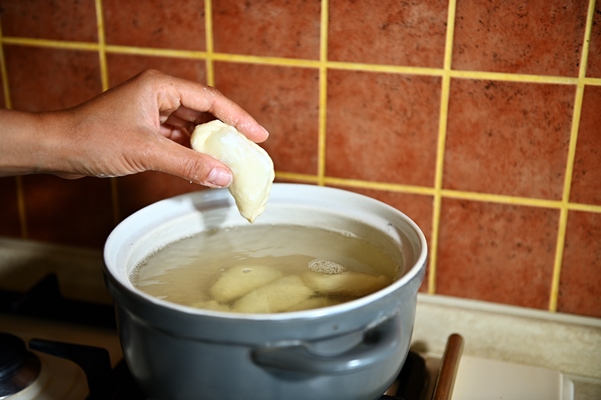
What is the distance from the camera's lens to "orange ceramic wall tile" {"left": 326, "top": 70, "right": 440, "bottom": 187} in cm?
74

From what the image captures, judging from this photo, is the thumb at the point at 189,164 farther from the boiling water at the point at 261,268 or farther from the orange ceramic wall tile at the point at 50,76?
the orange ceramic wall tile at the point at 50,76

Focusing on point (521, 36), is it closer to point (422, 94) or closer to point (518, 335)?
point (422, 94)

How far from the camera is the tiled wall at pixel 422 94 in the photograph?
0.69 m

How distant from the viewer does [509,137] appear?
72 cm

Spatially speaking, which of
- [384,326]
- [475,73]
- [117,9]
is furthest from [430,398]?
[117,9]

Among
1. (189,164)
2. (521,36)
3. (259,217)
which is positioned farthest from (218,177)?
(521,36)

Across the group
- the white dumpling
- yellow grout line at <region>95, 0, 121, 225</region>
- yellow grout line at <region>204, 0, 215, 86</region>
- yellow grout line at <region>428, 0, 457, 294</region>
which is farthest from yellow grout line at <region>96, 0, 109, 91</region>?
yellow grout line at <region>428, 0, 457, 294</region>

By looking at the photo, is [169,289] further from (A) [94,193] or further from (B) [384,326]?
(A) [94,193]

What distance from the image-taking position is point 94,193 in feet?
2.92

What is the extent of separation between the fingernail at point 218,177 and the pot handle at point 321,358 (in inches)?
7.0

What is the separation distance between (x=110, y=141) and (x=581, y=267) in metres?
0.54

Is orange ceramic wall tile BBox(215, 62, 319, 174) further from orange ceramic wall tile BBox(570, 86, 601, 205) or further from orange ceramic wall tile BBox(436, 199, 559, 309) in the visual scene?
orange ceramic wall tile BBox(570, 86, 601, 205)

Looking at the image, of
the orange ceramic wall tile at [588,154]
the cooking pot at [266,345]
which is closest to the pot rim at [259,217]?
the cooking pot at [266,345]

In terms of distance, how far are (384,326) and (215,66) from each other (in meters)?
0.42
